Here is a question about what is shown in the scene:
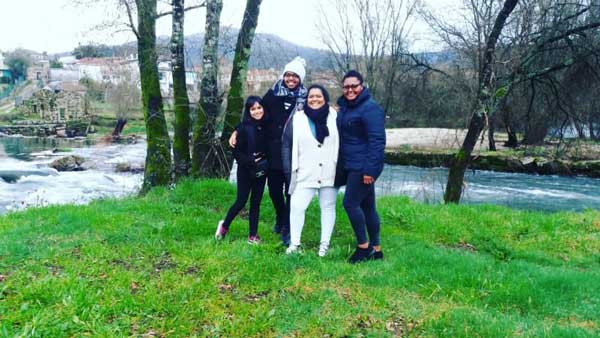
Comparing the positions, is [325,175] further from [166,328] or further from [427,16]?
[427,16]

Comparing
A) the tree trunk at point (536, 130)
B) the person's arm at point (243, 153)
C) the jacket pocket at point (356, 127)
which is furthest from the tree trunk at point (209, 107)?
the tree trunk at point (536, 130)

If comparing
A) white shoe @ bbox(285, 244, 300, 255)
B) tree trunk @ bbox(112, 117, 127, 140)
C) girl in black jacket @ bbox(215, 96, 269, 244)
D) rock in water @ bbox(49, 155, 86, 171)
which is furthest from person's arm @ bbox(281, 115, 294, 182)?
tree trunk @ bbox(112, 117, 127, 140)

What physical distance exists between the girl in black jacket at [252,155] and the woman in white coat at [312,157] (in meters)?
0.40

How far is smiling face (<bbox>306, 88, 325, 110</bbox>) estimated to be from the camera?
5059 mm

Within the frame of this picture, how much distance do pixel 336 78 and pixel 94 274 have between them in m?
20.5

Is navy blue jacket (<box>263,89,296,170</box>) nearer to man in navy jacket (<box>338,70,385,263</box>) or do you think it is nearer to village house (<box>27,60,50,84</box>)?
man in navy jacket (<box>338,70,385,263</box>)

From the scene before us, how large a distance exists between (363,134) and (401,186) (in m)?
13.2

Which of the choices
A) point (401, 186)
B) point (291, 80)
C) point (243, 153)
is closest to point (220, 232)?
point (243, 153)

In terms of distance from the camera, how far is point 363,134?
5023mm

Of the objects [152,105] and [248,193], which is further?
[152,105]

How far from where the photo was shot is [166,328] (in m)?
3.61

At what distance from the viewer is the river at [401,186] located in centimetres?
1476

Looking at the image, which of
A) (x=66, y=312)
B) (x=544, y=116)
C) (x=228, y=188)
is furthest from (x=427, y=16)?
(x=66, y=312)

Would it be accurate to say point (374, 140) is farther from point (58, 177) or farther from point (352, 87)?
point (58, 177)
